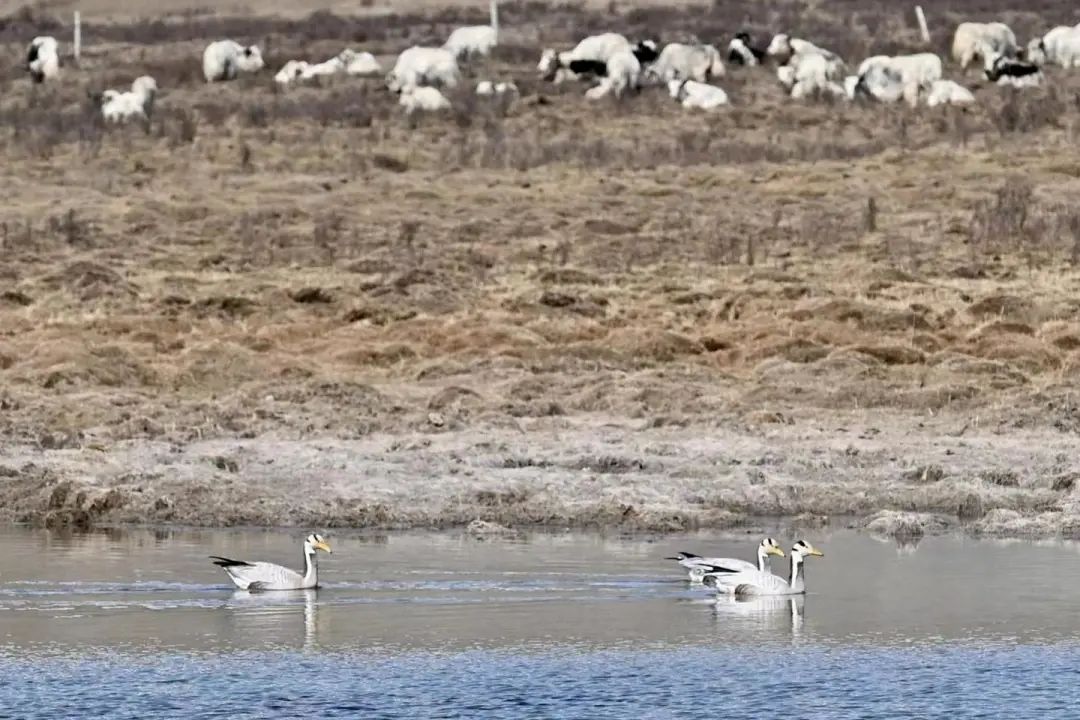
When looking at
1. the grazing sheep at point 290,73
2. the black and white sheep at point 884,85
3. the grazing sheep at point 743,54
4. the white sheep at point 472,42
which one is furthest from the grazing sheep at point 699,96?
the white sheep at point 472,42

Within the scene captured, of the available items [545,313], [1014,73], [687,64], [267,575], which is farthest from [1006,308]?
[687,64]

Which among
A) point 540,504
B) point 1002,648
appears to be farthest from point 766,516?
point 1002,648

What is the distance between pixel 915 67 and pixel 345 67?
1525 centimetres

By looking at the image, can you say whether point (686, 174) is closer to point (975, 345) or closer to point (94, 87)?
point (975, 345)

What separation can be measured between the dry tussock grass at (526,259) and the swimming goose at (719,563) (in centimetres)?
717

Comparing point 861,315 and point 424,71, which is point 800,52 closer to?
point 424,71

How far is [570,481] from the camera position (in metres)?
19.0

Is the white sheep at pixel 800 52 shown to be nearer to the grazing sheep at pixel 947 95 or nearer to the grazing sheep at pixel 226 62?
the grazing sheep at pixel 947 95

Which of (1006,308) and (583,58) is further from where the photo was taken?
(583,58)

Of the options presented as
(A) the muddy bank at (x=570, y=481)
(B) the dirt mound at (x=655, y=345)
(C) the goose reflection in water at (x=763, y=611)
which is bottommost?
(C) the goose reflection in water at (x=763, y=611)

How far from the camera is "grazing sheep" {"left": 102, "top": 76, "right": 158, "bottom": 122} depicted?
156ft

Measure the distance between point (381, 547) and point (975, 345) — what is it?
430 inches

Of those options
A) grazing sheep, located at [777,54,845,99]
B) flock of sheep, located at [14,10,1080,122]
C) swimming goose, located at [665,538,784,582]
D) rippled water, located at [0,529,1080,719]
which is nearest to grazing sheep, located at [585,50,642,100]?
flock of sheep, located at [14,10,1080,122]

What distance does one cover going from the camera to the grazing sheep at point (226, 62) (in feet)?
185
